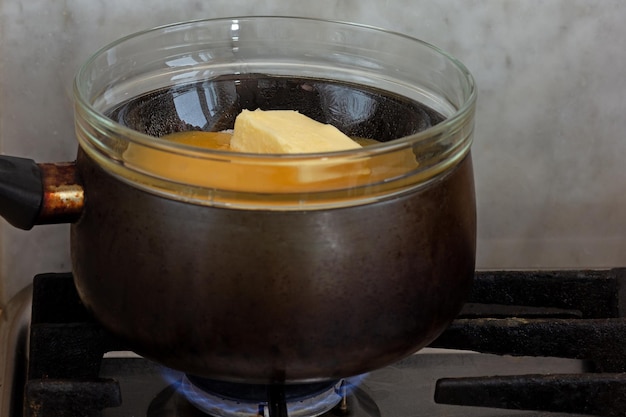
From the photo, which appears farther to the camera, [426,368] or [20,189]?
[426,368]

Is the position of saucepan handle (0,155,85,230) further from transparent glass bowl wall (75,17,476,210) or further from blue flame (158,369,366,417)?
blue flame (158,369,366,417)

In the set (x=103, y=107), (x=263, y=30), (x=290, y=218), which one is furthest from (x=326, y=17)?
(x=290, y=218)

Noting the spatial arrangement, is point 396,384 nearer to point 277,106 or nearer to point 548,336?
point 548,336

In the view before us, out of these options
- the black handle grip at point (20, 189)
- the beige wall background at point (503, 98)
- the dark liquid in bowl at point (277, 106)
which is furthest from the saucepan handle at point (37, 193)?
the beige wall background at point (503, 98)

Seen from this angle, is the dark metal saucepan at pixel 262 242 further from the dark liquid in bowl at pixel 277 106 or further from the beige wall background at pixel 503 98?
the beige wall background at pixel 503 98

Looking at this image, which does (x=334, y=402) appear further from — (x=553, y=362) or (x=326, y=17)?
(x=326, y=17)

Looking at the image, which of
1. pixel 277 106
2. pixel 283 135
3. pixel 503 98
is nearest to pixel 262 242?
pixel 283 135
